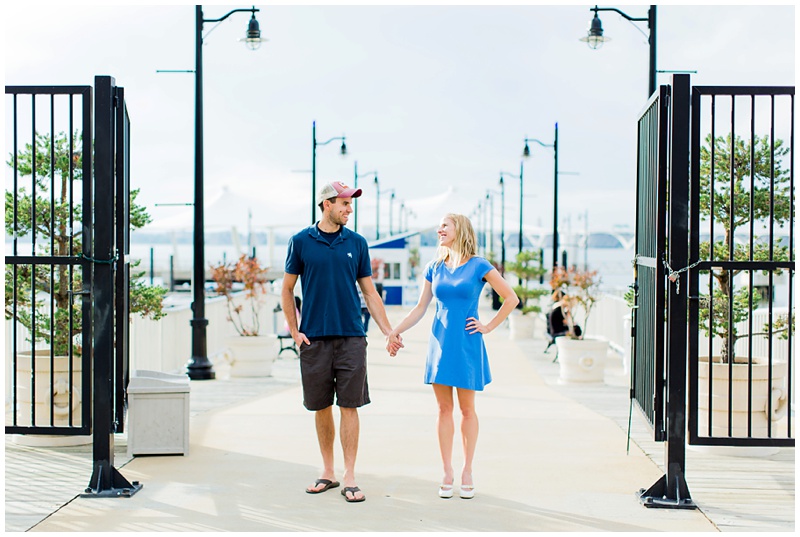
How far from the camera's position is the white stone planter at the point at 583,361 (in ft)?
45.1

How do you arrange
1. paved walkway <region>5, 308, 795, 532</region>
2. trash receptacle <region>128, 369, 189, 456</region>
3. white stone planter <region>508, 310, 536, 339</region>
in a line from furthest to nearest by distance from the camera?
white stone planter <region>508, 310, 536, 339</region> < trash receptacle <region>128, 369, 189, 456</region> < paved walkway <region>5, 308, 795, 532</region>

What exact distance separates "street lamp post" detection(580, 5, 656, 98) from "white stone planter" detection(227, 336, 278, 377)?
20.3ft

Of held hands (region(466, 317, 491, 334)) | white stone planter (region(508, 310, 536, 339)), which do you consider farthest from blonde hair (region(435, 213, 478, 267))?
white stone planter (region(508, 310, 536, 339))

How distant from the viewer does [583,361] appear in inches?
541

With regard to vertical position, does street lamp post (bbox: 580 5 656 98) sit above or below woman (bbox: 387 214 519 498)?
above

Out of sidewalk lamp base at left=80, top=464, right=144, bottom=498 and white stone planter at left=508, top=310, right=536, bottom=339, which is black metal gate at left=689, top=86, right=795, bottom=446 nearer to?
sidewalk lamp base at left=80, top=464, right=144, bottom=498

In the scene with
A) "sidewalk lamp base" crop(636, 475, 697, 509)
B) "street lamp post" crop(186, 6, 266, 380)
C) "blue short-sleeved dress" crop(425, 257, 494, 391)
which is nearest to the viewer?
"sidewalk lamp base" crop(636, 475, 697, 509)

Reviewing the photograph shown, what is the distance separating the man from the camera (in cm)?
673

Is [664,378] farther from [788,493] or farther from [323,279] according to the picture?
[323,279]

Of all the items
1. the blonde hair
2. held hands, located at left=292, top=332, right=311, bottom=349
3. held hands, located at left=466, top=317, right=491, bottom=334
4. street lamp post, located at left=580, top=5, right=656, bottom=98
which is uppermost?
street lamp post, located at left=580, top=5, right=656, bottom=98

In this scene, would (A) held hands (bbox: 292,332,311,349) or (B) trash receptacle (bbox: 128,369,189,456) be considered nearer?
(A) held hands (bbox: 292,332,311,349)

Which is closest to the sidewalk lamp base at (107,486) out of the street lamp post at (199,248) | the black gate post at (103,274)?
the black gate post at (103,274)

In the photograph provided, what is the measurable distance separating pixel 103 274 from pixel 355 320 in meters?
1.70

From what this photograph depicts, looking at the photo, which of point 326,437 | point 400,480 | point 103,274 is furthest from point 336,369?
point 103,274
